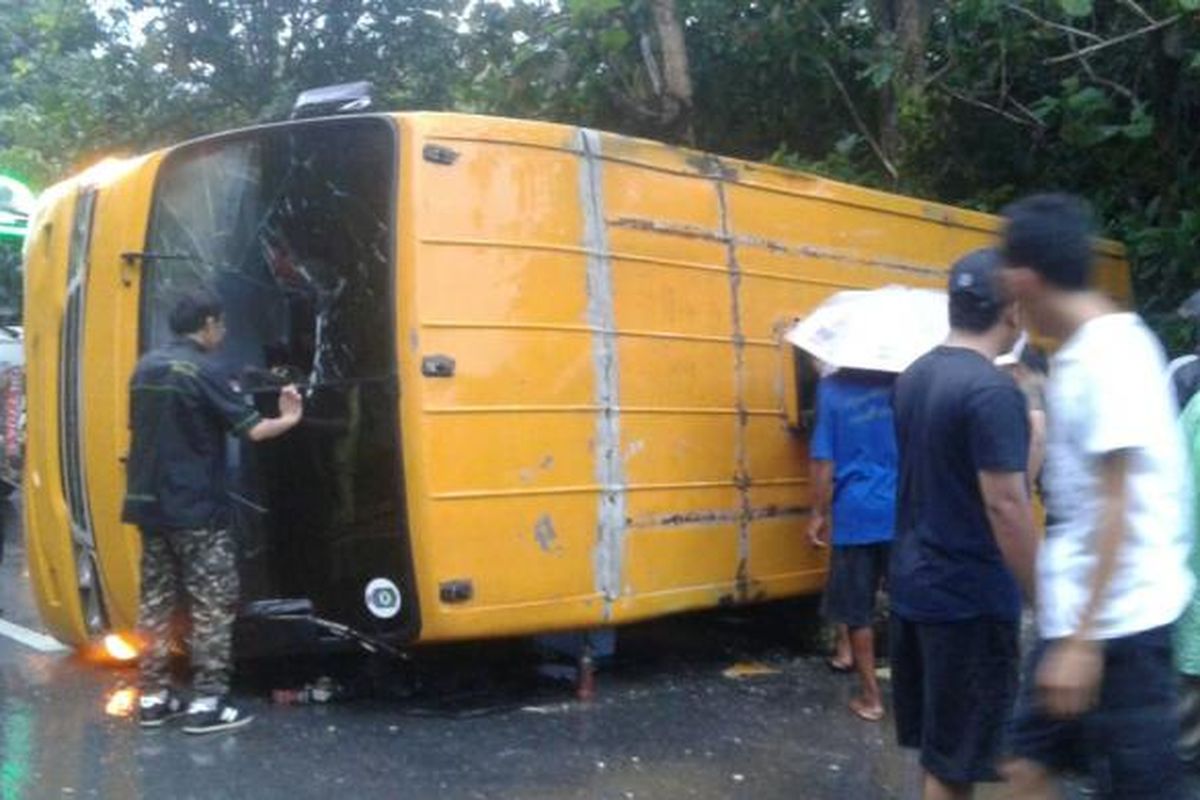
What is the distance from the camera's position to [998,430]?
12.8ft

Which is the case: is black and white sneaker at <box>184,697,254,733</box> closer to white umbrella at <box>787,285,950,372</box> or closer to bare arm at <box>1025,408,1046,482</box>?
white umbrella at <box>787,285,950,372</box>

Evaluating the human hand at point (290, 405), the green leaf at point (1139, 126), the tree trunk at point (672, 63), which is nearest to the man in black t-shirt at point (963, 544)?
the human hand at point (290, 405)

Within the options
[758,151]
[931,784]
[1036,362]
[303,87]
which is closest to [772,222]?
[1036,362]

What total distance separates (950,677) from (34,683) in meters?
4.57

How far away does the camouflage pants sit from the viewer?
609 cm

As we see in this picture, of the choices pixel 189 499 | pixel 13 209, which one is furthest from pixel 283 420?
pixel 13 209

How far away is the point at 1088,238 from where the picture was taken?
354cm

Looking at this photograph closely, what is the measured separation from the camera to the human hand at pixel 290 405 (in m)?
6.14

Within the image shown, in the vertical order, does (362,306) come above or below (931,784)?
above

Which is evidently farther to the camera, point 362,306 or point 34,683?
point 34,683

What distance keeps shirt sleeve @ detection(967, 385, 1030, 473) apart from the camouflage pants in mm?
3246

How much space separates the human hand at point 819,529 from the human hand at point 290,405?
225 cm

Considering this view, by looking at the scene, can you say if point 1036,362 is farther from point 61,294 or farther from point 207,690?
point 61,294

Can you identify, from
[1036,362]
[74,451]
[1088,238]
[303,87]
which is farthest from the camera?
[303,87]
